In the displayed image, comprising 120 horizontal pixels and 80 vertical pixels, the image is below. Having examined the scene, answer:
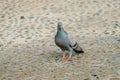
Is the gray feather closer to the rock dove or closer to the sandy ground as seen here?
the rock dove

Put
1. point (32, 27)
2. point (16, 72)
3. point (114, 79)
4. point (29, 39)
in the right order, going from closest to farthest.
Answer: point (114, 79) < point (16, 72) < point (29, 39) < point (32, 27)

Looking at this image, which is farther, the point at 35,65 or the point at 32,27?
the point at 32,27

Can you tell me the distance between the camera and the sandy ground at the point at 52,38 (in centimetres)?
611

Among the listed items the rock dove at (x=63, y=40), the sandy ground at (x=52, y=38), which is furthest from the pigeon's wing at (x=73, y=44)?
the sandy ground at (x=52, y=38)

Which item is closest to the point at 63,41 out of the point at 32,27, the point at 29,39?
the point at 29,39

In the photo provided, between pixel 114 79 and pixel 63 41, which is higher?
pixel 63 41

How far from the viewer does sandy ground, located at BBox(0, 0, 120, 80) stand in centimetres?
611

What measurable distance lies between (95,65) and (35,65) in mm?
980

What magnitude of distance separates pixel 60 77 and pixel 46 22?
3.38 metres

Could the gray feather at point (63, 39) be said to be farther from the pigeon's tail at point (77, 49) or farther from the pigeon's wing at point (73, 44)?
the pigeon's tail at point (77, 49)

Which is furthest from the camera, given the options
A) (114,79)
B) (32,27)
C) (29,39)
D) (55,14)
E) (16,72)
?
(55,14)

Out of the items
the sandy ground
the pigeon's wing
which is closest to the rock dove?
the pigeon's wing

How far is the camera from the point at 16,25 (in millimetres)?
8953

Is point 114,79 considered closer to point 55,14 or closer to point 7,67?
point 7,67
